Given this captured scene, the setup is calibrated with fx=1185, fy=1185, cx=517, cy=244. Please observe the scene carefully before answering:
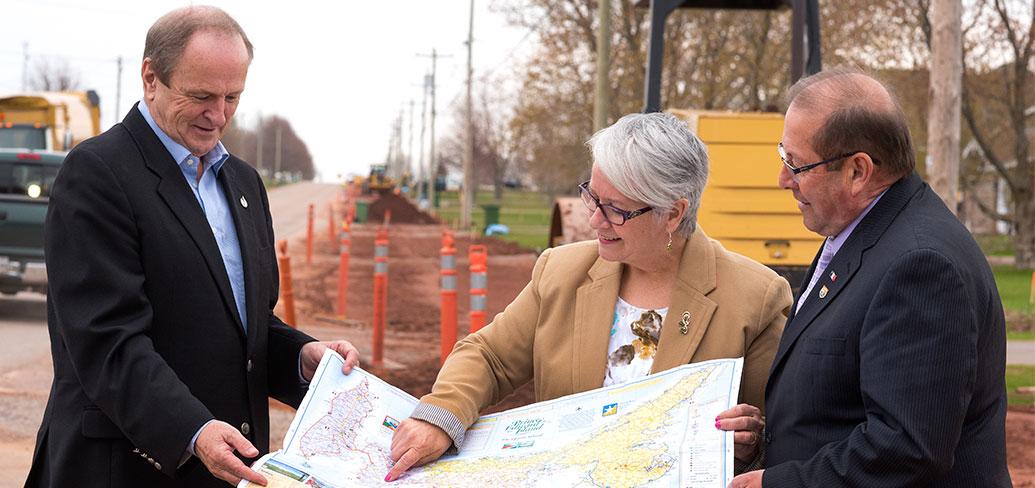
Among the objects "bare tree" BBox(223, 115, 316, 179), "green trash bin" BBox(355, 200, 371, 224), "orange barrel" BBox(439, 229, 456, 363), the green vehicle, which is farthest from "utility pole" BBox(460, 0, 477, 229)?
"bare tree" BBox(223, 115, 316, 179)

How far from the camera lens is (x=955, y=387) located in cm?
224

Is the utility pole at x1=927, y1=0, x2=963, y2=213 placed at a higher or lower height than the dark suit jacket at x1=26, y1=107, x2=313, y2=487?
higher

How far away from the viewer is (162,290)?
2.81m

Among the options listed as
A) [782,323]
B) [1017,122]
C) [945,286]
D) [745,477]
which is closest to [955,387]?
[945,286]

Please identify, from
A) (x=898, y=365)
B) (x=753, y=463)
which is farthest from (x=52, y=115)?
(x=898, y=365)

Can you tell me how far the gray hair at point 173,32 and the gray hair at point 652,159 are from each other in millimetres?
993

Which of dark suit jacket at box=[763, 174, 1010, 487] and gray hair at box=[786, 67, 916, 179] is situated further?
gray hair at box=[786, 67, 916, 179]

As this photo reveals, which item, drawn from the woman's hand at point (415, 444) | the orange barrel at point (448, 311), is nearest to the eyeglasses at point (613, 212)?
the woman's hand at point (415, 444)

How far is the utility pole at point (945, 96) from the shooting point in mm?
9523

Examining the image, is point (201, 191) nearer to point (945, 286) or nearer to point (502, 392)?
point (502, 392)

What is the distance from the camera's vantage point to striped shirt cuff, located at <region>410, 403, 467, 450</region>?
9.65 ft

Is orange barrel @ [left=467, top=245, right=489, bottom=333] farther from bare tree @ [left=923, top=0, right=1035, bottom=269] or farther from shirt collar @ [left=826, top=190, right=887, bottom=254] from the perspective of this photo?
bare tree @ [left=923, top=0, right=1035, bottom=269]

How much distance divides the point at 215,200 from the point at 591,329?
103 centimetres

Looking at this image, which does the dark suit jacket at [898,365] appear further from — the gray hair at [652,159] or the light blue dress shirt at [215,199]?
the light blue dress shirt at [215,199]
